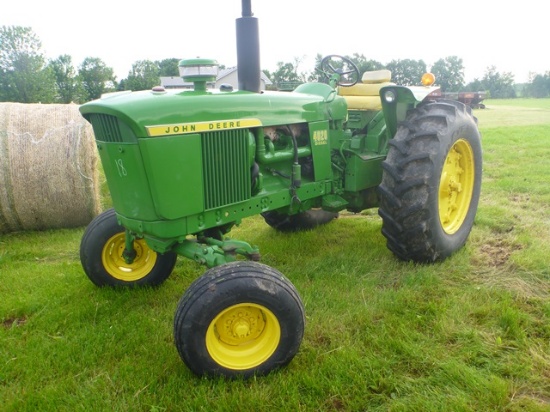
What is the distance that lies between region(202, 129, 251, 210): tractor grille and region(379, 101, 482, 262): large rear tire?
1207 mm

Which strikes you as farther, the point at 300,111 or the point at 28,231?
the point at 28,231

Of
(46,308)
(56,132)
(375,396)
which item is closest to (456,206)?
(375,396)

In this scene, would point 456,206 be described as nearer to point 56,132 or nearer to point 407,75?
point 56,132

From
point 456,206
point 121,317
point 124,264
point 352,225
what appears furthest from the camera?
point 352,225

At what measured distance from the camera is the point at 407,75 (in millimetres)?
40875

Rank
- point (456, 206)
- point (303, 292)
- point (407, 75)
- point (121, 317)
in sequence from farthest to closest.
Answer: point (407, 75)
point (456, 206)
point (303, 292)
point (121, 317)

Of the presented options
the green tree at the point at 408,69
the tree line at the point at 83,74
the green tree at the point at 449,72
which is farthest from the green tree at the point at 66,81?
the green tree at the point at 449,72

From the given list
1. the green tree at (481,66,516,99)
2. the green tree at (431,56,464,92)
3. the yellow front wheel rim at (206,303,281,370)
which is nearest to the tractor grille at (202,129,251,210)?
the yellow front wheel rim at (206,303,281,370)

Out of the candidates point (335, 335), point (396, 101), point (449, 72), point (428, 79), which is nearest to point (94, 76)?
point (449, 72)

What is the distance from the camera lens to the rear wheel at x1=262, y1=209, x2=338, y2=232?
4.94 metres

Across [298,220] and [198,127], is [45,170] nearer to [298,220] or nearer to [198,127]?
[298,220]

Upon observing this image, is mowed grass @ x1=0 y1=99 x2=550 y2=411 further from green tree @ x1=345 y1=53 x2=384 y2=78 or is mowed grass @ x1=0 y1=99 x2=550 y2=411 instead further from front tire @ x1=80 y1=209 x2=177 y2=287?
green tree @ x1=345 y1=53 x2=384 y2=78

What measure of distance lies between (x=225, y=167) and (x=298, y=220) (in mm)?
2095

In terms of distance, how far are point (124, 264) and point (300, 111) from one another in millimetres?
1861
